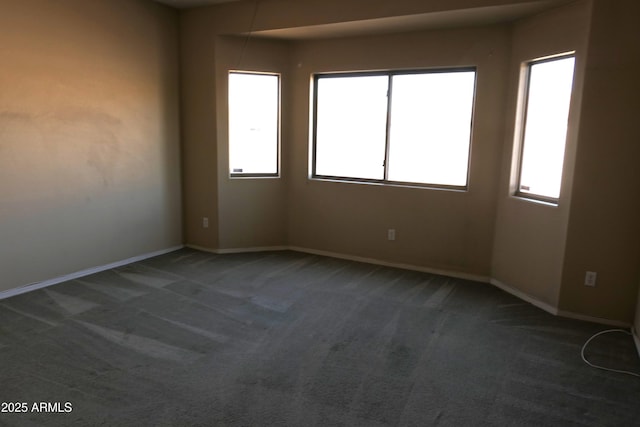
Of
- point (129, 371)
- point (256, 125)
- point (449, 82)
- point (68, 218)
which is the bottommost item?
point (129, 371)

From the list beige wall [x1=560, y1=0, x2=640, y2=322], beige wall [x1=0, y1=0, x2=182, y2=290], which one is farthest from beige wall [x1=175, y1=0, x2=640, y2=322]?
beige wall [x1=0, y1=0, x2=182, y2=290]

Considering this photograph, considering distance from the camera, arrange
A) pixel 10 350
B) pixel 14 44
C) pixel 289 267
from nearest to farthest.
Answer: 1. pixel 10 350
2. pixel 14 44
3. pixel 289 267

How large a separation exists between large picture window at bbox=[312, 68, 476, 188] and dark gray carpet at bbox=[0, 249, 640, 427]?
1277 mm

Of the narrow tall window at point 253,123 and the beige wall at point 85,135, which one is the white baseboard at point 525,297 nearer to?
the narrow tall window at point 253,123

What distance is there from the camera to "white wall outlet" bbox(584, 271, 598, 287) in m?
3.40

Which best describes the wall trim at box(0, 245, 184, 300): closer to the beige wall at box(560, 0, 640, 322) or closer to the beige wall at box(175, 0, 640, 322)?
the beige wall at box(175, 0, 640, 322)

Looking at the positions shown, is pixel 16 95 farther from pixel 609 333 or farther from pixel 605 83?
pixel 609 333

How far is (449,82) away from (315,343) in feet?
9.77

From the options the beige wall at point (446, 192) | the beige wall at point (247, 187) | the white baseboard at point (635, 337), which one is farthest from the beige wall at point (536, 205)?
the beige wall at point (247, 187)

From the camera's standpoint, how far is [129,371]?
2.55 metres

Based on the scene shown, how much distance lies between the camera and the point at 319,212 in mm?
5164

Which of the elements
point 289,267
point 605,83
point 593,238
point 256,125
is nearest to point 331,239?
point 289,267

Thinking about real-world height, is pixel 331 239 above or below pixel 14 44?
below

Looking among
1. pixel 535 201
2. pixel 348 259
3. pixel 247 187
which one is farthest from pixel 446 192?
pixel 247 187
